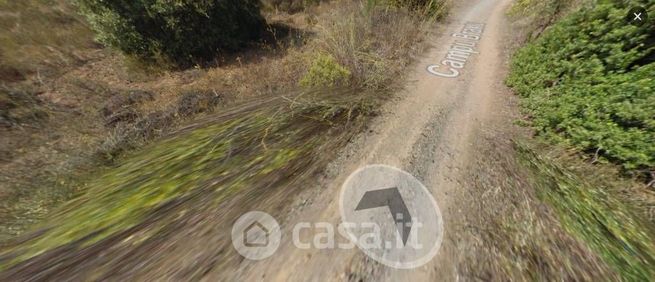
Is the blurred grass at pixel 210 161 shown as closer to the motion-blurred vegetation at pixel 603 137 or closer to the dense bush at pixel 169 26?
the motion-blurred vegetation at pixel 603 137

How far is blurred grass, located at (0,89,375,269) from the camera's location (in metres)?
2.21

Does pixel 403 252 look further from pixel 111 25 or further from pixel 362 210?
pixel 111 25

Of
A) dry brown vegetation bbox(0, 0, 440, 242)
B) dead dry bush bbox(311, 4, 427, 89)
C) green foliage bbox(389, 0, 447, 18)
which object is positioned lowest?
dry brown vegetation bbox(0, 0, 440, 242)

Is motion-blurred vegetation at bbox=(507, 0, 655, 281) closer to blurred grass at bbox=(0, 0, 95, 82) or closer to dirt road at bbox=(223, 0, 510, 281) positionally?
dirt road at bbox=(223, 0, 510, 281)

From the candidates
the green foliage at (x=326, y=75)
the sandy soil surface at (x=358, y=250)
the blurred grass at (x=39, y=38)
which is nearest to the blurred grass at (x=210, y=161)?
the sandy soil surface at (x=358, y=250)

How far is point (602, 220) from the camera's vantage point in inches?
88.4

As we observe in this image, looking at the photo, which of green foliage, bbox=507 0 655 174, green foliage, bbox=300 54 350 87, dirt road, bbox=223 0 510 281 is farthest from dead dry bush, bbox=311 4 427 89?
green foliage, bbox=507 0 655 174

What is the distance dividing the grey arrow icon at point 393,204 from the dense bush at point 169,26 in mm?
7530

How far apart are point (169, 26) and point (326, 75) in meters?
5.45

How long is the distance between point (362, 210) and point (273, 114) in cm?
232
